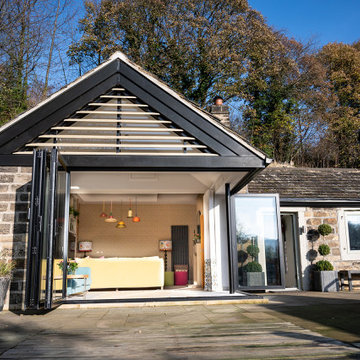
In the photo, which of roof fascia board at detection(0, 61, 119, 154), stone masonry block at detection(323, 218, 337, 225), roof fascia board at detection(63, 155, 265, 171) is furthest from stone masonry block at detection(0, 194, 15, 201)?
stone masonry block at detection(323, 218, 337, 225)

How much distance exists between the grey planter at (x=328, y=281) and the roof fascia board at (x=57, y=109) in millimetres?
6970

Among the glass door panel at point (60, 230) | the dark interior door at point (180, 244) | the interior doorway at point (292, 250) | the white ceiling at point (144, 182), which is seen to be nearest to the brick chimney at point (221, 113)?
the white ceiling at point (144, 182)

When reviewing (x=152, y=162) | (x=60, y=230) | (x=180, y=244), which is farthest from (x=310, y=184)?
(x=60, y=230)

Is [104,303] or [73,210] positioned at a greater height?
[73,210]

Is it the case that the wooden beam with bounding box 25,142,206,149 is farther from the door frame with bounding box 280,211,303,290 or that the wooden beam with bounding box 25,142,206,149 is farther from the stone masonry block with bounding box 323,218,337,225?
the stone masonry block with bounding box 323,218,337,225

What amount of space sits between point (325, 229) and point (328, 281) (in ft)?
4.42

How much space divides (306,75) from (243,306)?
760 inches

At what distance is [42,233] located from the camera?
18.1 feet

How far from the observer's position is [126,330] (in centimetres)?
443

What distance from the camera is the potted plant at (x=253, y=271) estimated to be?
790 cm

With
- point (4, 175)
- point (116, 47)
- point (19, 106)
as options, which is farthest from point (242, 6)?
point (4, 175)

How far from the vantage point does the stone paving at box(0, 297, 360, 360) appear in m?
3.28

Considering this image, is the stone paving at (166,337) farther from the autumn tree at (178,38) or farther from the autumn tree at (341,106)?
the autumn tree at (341,106)

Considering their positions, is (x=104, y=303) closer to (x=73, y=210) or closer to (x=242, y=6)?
(x=73, y=210)
